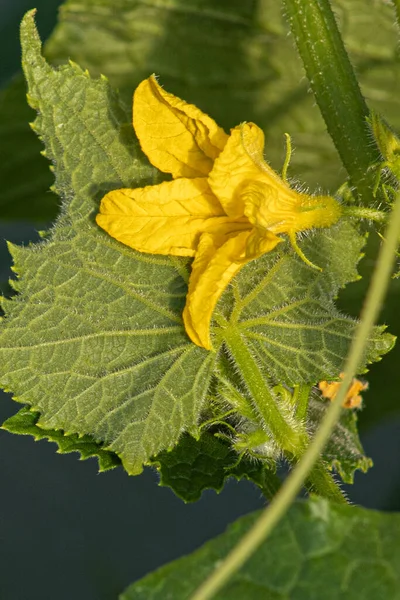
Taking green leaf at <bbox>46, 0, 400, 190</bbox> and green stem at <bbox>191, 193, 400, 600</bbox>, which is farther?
green leaf at <bbox>46, 0, 400, 190</bbox>

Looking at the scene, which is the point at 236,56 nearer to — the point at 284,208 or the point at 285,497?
the point at 284,208

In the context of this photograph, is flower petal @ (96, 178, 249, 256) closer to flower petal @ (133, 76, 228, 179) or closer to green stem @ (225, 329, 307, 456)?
flower petal @ (133, 76, 228, 179)

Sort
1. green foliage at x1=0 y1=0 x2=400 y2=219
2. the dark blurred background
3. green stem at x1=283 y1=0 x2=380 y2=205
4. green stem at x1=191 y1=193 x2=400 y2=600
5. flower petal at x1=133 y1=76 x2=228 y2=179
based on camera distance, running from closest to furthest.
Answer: green stem at x1=191 y1=193 x2=400 y2=600
flower petal at x1=133 y1=76 x2=228 y2=179
green stem at x1=283 y1=0 x2=380 y2=205
the dark blurred background
green foliage at x1=0 y1=0 x2=400 y2=219

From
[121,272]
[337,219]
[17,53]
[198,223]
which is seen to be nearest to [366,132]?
[337,219]

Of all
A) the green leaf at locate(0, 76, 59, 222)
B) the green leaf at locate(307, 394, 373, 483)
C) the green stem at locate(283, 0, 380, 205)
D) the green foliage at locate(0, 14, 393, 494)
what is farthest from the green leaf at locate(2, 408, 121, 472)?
the green leaf at locate(0, 76, 59, 222)

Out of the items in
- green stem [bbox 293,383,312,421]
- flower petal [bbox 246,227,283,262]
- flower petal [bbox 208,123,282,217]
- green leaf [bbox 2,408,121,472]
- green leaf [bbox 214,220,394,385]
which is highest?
flower petal [bbox 208,123,282,217]

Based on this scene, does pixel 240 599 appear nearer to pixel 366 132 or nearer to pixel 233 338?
pixel 233 338

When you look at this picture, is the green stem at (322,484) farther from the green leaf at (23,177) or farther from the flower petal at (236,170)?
the green leaf at (23,177)
